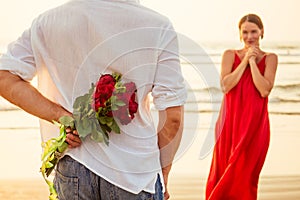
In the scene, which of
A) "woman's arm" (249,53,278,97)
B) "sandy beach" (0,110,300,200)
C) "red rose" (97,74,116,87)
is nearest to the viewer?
"red rose" (97,74,116,87)

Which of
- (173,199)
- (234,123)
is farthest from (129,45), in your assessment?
(173,199)

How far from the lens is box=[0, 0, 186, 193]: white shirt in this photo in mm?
1344

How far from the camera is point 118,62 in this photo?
135 centimetres

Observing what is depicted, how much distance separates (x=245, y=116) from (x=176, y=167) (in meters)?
1.70

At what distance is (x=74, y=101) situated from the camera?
139cm

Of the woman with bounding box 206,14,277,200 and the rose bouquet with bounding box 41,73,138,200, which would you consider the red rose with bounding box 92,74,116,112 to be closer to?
the rose bouquet with bounding box 41,73,138,200

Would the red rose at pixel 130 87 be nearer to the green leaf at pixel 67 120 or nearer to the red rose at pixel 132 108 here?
the red rose at pixel 132 108

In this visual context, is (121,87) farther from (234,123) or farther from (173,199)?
(173,199)

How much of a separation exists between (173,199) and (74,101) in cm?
301

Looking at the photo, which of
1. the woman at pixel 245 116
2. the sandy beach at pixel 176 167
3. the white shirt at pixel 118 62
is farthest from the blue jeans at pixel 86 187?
the sandy beach at pixel 176 167

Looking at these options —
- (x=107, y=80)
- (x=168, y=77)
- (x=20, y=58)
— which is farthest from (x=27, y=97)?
(x=168, y=77)

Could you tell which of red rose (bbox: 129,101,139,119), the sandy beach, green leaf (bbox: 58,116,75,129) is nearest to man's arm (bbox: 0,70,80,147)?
green leaf (bbox: 58,116,75,129)

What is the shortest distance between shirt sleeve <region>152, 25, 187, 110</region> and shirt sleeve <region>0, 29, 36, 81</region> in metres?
0.26

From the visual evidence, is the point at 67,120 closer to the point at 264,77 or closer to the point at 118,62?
the point at 118,62
